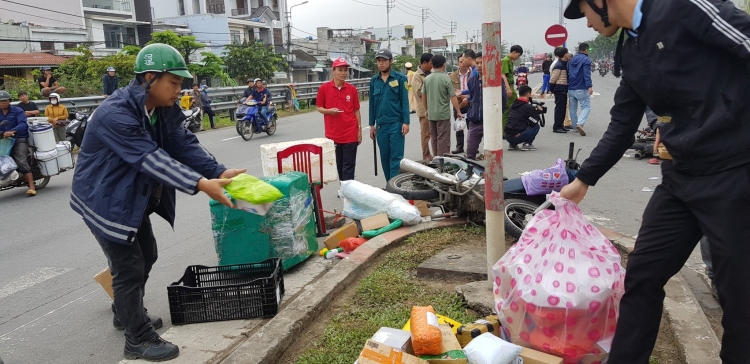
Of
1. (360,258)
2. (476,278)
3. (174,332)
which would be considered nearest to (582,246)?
(476,278)

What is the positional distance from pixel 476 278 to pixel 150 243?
225 centimetres

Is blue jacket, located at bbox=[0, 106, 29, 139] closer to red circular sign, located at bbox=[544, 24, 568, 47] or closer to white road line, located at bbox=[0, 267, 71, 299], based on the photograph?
white road line, located at bbox=[0, 267, 71, 299]

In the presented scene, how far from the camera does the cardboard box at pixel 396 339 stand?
9.12 ft

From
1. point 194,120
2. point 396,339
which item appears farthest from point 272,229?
point 194,120

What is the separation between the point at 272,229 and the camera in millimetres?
4668

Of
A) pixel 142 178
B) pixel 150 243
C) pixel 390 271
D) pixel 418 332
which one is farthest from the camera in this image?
pixel 390 271

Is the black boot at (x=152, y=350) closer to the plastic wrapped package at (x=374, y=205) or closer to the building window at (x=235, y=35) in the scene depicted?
the plastic wrapped package at (x=374, y=205)

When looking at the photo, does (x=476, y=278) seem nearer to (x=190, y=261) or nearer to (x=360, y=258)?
(x=360, y=258)

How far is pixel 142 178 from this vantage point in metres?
3.28

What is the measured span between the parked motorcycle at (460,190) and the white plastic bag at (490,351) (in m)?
2.30

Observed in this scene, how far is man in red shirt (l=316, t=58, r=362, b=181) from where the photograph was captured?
289 inches

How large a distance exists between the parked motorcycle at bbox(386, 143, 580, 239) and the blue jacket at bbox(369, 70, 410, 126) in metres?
1.14

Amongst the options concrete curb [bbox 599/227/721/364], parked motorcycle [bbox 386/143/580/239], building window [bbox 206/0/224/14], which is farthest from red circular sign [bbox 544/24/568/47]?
building window [bbox 206/0/224/14]

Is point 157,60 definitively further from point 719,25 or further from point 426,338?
point 719,25
